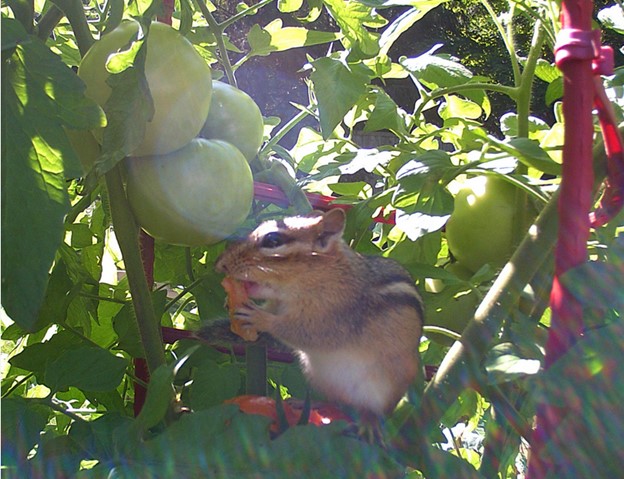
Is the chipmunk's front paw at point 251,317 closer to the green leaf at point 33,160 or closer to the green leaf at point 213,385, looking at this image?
the green leaf at point 213,385

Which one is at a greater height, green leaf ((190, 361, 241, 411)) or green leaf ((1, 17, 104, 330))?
green leaf ((1, 17, 104, 330))

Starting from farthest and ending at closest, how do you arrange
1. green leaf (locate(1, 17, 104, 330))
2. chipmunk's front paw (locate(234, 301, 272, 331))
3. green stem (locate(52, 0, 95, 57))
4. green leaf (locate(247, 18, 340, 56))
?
green leaf (locate(247, 18, 340, 56)) → chipmunk's front paw (locate(234, 301, 272, 331)) → green stem (locate(52, 0, 95, 57)) → green leaf (locate(1, 17, 104, 330))

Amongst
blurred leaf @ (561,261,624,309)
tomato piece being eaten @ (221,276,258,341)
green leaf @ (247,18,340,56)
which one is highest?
green leaf @ (247,18,340,56)

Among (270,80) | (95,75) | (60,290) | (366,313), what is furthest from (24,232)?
(270,80)

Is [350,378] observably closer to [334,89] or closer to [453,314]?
[453,314]

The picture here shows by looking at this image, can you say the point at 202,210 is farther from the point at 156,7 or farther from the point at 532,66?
the point at 532,66

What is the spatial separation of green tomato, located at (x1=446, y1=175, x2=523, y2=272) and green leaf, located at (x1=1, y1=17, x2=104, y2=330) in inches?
15.4

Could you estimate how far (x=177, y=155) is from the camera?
1.65 ft

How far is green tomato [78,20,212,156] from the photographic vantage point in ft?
1.51

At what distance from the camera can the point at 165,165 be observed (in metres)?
0.50

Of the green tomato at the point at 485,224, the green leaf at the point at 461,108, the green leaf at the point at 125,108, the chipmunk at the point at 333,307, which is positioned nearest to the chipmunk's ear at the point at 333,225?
the chipmunk at the point at 333,307

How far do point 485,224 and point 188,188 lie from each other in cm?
30

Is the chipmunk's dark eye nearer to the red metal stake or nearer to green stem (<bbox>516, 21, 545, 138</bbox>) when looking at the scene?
green stem (<bbox>516, 21, 545, 138</bbox>)

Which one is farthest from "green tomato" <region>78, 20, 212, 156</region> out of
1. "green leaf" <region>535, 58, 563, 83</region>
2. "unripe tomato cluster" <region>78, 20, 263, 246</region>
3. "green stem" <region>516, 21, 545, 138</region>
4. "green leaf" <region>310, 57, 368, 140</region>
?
"green leaf" <region>535, 58, 563, 83</region>
